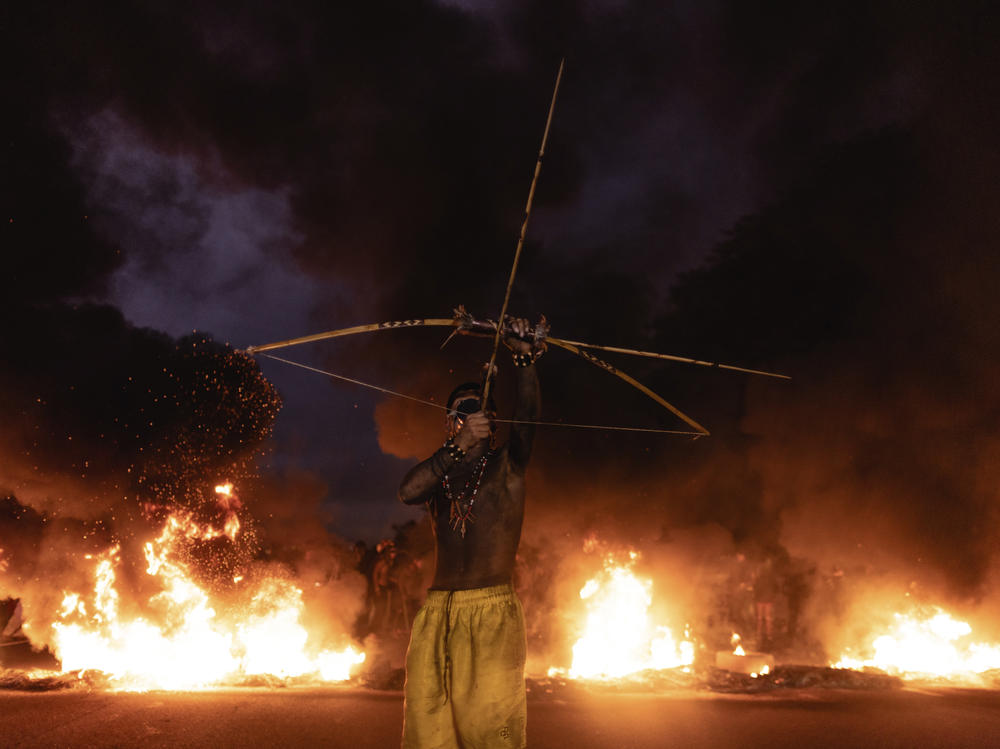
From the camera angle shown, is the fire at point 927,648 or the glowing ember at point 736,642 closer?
the fire at point 927,648

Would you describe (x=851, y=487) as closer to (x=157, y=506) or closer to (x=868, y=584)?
(x=868, y=584)

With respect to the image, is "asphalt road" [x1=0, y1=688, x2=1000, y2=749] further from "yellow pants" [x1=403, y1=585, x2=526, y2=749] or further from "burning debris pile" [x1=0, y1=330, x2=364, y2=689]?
"yellow pants" [x1=403, y1=585, x2=526, y2=749]

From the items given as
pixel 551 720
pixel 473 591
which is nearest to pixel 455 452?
pixel 473 591

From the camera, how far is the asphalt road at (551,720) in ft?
18.8

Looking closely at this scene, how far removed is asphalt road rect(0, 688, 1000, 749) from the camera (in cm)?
572

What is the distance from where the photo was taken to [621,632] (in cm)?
1104

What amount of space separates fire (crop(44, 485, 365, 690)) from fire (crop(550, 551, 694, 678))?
3.71 meters

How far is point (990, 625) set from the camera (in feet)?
37.2

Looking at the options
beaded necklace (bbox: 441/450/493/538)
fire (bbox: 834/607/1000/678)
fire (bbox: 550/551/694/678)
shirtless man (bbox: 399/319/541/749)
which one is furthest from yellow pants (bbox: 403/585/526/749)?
fire (bbox: 834/607/1000/678)

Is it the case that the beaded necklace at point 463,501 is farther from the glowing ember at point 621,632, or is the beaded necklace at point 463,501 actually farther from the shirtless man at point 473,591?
the glowing ember at point 621,632

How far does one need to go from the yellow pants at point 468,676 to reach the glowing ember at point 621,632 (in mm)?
8284

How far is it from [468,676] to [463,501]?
2.20ft

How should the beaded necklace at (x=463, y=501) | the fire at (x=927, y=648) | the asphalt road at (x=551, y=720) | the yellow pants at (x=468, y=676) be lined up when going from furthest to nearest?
1. the fire at (x=927, y=648)
2. the asphalt road at (x=551, y=720)
3. the beaded necklace at (x=463, y=501)
4. the yellow pants at (x=468, y=676)

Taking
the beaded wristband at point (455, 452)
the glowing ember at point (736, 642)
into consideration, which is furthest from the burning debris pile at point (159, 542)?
the beaded wristband at point (455, 452)
